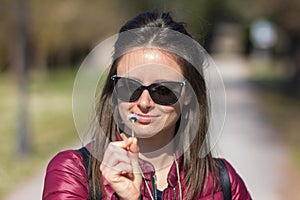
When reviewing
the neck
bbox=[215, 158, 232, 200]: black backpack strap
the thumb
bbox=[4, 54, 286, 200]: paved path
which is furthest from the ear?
bbox=[4, 54, 286, 200]: paved path

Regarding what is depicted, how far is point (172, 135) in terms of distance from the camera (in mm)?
2092

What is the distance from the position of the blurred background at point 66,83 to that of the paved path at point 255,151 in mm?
40

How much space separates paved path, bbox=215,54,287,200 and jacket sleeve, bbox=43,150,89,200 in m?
2.65

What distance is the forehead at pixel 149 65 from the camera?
197 centimetres

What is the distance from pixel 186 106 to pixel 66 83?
2620 cm

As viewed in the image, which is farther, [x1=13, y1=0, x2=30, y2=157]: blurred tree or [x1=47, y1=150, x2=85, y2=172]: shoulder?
[x1=13, y1=0, x2=30, y2=157]: blurred tree

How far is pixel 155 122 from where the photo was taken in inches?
77.0

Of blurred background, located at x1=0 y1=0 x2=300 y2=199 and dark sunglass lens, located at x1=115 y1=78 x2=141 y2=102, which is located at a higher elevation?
dark sunglass lens, located at x1=115 y1=78 x2=141 y2=102

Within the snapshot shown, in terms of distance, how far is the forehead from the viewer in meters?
1.97

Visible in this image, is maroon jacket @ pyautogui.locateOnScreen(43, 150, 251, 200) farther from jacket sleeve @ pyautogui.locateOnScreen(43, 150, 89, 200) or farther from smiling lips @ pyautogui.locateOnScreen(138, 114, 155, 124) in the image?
smiling lips @ pyautogui.locateOnScreen(138, 114, 155, 124)

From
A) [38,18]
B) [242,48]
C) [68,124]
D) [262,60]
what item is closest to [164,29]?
[68,124]

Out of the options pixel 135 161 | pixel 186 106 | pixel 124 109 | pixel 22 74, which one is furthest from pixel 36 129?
pixel 135 161

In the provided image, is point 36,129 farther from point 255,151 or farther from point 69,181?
point 69,181

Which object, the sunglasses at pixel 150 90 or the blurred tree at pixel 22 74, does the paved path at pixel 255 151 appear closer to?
A: the sunglasses at pixel 150 90
